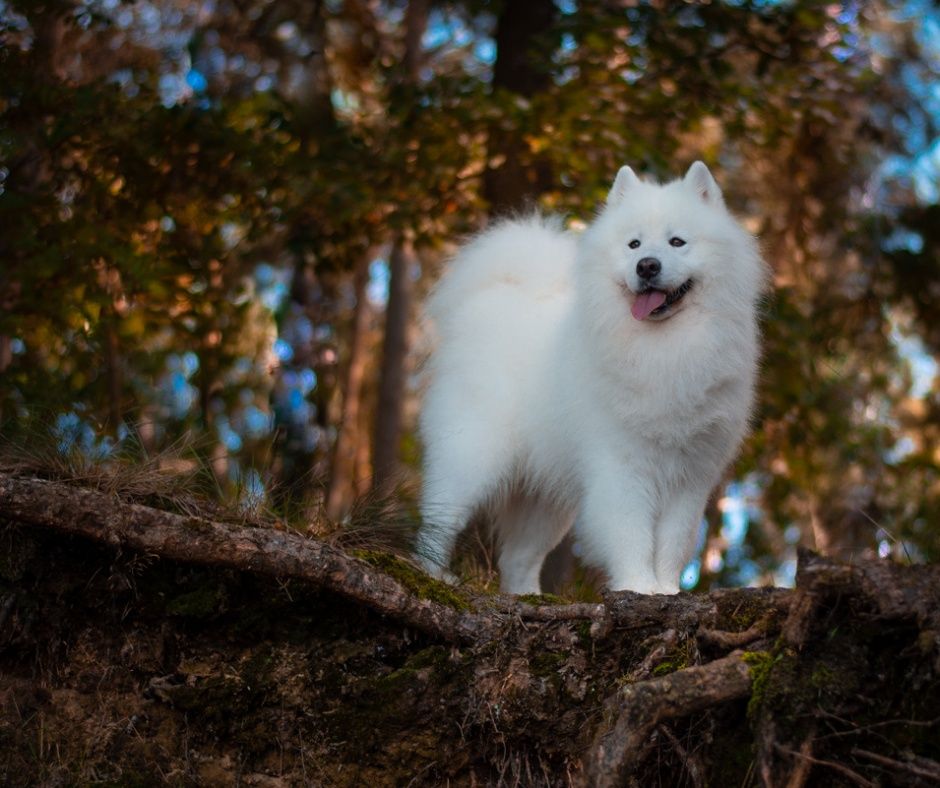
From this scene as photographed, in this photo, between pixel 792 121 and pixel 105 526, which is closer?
pixel 105 526

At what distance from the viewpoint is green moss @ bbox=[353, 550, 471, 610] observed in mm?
4039

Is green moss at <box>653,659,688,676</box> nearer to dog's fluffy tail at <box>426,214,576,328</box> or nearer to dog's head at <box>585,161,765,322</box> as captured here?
dog's head at <box>585,161,765,322</box>

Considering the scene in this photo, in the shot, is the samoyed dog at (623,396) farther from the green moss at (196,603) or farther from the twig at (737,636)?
the twig at (737,636)

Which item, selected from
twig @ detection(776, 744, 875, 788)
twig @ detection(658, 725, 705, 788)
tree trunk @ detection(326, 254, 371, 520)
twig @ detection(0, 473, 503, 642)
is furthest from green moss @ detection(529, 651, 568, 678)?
tree trunk @ detection(326, 254, 371, 520)

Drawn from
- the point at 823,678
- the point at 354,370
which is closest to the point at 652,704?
the point at 823,678

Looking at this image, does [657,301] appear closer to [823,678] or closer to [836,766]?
[823,678]

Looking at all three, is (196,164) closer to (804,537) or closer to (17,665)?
(17,665)

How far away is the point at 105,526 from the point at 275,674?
0.76 metres

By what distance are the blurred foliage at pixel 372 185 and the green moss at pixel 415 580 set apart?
1485 mm

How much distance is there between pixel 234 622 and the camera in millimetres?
4086

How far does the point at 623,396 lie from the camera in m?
5.47

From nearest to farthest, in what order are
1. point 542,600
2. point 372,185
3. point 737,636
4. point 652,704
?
point 652,704, point 737,636, point 542,600, point 372,185

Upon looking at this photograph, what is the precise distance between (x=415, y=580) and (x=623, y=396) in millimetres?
1761

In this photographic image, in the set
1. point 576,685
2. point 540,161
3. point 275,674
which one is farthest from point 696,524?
point 540,161
